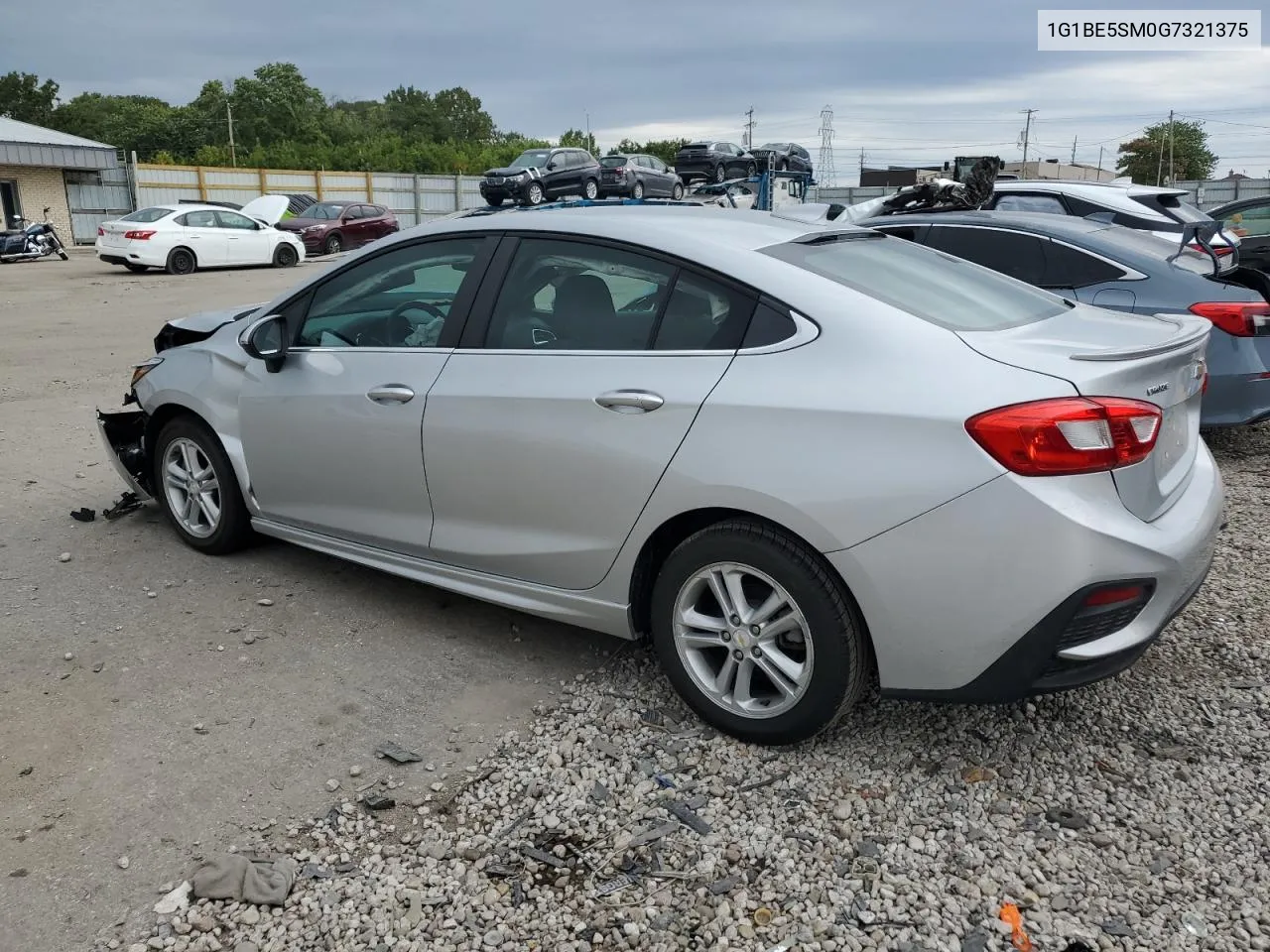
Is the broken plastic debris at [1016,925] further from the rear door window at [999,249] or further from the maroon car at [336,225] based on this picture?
the maroon car at [336,225]

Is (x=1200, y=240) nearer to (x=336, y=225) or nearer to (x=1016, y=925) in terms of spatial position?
(x=1016, y=925)

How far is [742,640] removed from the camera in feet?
10.3

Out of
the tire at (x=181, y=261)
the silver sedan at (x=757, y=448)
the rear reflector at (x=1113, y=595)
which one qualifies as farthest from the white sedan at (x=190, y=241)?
the rear reflector at (x=1113, y=595)

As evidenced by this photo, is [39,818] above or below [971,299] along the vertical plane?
below

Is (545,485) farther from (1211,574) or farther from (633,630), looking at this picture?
(1211,574)

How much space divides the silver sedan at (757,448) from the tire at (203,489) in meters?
0.50

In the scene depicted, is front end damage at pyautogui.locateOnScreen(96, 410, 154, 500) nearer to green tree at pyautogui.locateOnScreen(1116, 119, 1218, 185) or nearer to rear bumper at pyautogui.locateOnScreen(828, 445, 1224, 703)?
rear bumper at pyautogui.locateOnScreen(828, 445, 1224, 703)

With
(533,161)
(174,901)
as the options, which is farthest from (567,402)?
(533,161)

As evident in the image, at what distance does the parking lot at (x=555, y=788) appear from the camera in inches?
99.5

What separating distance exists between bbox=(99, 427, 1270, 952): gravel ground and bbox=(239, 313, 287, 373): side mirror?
1898 mm

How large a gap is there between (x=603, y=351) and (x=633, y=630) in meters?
0.94

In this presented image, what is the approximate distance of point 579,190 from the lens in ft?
86.6

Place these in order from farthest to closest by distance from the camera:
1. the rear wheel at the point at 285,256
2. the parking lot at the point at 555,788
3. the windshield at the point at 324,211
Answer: the windshield at the point at 324,211 → the rear wheel at the point at 285,256 → the parking lot at the point at 555,788

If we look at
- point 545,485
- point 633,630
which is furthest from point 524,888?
point 545,485
